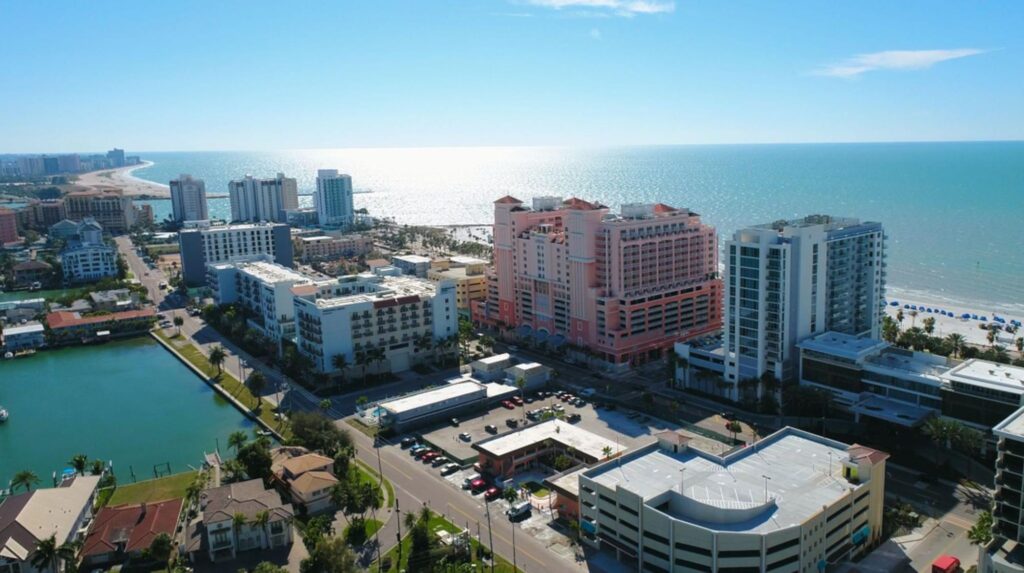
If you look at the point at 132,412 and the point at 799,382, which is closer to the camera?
the point at 799,382

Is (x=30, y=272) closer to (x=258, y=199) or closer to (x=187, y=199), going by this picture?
(x=258, y=199)

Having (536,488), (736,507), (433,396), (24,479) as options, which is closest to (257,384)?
(433,396)

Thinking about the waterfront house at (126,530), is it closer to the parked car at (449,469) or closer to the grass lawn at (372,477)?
the grass lawn at (372,477)

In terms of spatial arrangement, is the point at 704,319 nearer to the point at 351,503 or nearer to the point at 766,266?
the point at 766,266

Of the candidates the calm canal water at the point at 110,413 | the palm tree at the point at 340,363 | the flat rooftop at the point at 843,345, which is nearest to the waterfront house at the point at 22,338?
the calm canal water at the point at 110,413

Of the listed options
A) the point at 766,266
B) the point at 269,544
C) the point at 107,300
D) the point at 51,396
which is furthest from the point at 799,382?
the point at 107,300
